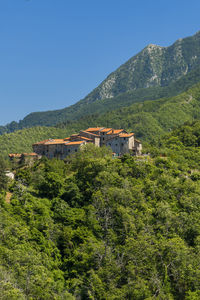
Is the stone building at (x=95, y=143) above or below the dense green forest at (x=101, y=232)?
above

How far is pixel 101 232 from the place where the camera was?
61.7 meters

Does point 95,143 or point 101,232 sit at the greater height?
point 95,143

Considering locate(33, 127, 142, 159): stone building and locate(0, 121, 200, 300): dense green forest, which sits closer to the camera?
locate(0, 121, 200, 300): dense green forest

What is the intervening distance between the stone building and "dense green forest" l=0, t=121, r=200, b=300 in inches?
559

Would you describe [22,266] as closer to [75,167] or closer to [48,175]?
[48,175]

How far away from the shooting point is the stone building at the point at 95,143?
101 metres

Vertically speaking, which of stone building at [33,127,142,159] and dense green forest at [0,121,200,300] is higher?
stone building at [33,127,142,159]

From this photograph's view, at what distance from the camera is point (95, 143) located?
10444cm

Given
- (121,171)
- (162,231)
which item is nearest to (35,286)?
(162,231)

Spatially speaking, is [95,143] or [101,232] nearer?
[101,232]

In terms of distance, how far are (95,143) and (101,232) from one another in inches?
1806

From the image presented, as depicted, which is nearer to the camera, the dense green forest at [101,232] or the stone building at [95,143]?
the dense green forest at [101,232]

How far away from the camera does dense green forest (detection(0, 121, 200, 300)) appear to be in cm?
4722

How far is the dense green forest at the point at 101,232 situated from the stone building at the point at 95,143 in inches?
559
